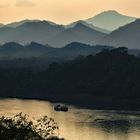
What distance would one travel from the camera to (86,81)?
520ft

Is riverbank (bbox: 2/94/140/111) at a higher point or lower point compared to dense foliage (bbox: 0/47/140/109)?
lower

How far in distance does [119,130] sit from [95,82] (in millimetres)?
68890

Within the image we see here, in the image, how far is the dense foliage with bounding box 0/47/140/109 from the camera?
143m

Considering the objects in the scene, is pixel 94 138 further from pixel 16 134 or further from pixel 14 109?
pixel 16 134

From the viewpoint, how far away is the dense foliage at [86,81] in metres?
143

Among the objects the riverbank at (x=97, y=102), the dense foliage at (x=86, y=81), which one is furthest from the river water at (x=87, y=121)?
the dense foliage at (x=86, y=81)

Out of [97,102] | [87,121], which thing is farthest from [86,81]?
[87,121]

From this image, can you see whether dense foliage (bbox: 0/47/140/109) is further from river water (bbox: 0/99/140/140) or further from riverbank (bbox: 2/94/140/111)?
river water (bbox: 0/99/140/140)

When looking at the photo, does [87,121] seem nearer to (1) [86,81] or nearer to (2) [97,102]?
(2) [97,102]

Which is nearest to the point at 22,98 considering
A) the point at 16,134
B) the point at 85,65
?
the point at 85,65

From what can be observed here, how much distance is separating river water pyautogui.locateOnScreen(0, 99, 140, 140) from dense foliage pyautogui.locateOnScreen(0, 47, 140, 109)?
18528 mm

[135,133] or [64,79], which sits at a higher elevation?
[64,79]

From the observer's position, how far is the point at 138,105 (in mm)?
124812

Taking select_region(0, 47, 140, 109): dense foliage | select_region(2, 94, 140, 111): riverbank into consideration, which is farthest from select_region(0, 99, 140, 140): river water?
select_region(0, 47, 140, 109): dense foliage
